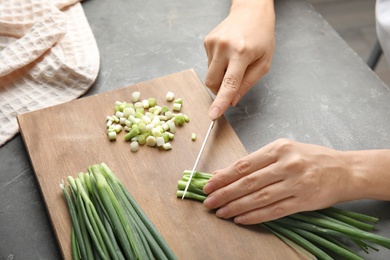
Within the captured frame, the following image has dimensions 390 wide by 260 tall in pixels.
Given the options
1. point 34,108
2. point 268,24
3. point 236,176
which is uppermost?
point 268,24

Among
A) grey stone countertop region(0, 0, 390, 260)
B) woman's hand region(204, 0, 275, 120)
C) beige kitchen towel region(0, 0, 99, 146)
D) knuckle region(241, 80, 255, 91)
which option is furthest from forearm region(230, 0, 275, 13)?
beige kitchen towel region(0, 0, 99, 146)

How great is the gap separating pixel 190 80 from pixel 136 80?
0.22 m

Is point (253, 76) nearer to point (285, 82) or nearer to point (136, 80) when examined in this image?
point (285, 82)

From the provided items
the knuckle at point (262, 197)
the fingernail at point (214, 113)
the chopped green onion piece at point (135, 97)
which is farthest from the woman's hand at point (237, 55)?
the knuckle at point (262, 197)

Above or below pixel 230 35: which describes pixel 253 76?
below

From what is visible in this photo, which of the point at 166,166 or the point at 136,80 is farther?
the point at 136,80

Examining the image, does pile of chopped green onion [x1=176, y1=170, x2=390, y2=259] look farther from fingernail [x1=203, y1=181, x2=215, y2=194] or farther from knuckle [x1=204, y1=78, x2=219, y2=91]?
knuckle [x1=204, y1=78, x2=219, y2=91]

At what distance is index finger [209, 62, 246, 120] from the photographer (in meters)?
1.64

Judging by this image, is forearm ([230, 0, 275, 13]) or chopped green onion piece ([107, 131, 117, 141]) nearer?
chopped green onion piece ([107, 131, 117, 141])

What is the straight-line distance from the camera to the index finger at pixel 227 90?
164cm

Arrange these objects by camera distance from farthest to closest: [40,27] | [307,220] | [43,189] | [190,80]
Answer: [40,27], [190,80], [43,189], [307,220]

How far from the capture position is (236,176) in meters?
1.44

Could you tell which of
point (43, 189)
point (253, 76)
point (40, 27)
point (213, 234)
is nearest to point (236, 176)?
point (213, 234)

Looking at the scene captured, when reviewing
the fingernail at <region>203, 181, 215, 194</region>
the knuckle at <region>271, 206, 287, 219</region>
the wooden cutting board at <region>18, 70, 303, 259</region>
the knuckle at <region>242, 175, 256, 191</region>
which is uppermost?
the knuckle at <region>242, 175, 256, 191</region>
